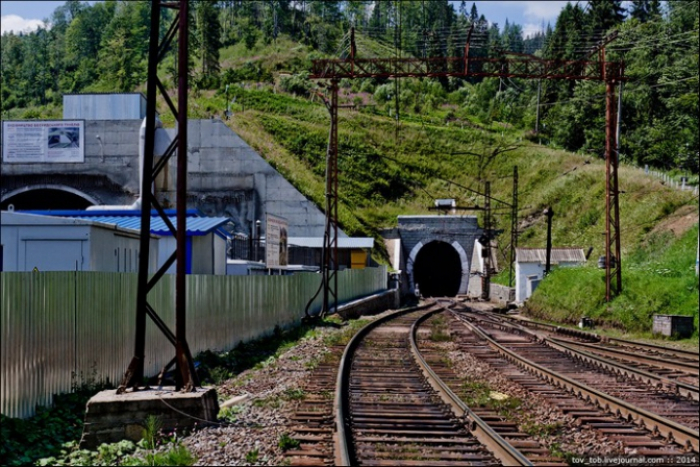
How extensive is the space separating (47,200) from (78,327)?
147ft

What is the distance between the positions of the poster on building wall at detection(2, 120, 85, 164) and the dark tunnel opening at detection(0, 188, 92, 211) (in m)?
2.11

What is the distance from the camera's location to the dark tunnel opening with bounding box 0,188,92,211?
51.3m

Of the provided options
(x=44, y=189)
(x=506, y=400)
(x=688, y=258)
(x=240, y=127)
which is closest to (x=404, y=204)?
(x=240, y=127)

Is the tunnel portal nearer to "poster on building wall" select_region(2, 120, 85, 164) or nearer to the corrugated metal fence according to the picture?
"poster on building wall" select_region(2, 120, 85, 164)


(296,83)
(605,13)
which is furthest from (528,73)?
(605,13)

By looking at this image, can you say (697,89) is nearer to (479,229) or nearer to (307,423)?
(479,229)

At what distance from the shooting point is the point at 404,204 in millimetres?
69125

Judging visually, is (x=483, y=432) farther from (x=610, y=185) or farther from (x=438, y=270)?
(x=438, y=270)

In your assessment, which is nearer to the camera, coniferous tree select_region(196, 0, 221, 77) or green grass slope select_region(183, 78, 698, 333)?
green grass slope select_region(183, 78, 698, 333)

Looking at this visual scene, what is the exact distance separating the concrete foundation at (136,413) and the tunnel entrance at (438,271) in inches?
2457

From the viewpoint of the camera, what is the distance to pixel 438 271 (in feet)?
243

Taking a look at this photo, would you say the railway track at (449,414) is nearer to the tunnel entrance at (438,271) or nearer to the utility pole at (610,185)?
the utility pole at (610,185)

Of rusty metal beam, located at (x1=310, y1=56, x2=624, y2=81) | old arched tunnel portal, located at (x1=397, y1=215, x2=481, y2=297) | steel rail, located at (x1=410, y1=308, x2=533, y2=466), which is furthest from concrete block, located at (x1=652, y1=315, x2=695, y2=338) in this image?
old arched tunnel portal, located at (x1=397, y1=215, x2=481, y2=297)

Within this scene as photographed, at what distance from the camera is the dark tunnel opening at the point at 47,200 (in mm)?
51281
